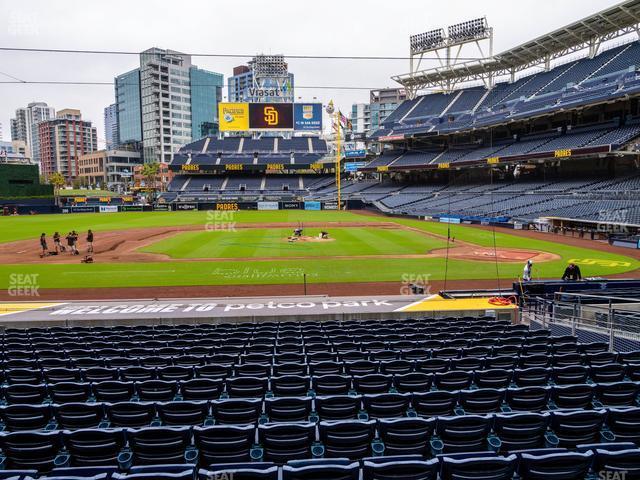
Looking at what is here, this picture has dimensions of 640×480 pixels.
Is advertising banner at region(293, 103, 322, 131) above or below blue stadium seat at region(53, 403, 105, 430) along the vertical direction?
above

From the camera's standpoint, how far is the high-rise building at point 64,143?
183750mm

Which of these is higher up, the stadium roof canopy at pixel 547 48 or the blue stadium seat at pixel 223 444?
the stadium roof canopy at pixel 547 48

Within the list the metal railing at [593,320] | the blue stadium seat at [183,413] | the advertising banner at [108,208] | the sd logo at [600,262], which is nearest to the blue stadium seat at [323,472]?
the blue stadium seat at [183,413]

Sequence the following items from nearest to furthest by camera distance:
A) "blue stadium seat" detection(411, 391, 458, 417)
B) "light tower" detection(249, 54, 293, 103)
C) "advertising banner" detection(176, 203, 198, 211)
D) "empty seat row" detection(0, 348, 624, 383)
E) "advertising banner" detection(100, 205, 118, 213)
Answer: "blue stadium seat" detection(411, 391, 458, 417)
"empty seat row" detection(0, 348, 624, 383)
"advertising banner" detection(100, 205, 118, 213)
"advertising banner" detection(176, 203, 198, 211)
"light tower" detection(249, 54, 293, 103)

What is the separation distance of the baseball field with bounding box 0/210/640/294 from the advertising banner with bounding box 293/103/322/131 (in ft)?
186

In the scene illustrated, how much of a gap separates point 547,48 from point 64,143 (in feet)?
601

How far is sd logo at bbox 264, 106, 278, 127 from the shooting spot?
9769cm

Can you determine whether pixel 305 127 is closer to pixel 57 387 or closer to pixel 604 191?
pixel 604 191

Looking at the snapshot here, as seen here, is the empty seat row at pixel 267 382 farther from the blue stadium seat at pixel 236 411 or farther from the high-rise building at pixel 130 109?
the high-rise building at pixel 130 109

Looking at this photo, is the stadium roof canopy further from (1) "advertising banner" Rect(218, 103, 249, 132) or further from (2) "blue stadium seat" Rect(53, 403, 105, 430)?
(2) "blue stadium seat" Rect(53, 403, 105, 430)

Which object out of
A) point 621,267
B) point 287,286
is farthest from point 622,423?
point 621,267

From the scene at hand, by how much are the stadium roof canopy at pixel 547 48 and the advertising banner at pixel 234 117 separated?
33123 millimetres

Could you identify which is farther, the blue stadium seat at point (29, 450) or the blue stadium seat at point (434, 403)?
the blue stadium seat at point (434, 403)

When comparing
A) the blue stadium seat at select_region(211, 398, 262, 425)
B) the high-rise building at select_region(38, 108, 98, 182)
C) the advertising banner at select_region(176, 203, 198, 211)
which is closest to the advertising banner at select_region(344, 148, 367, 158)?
the advertising banner at select_region(176, 203, 198, 211)
